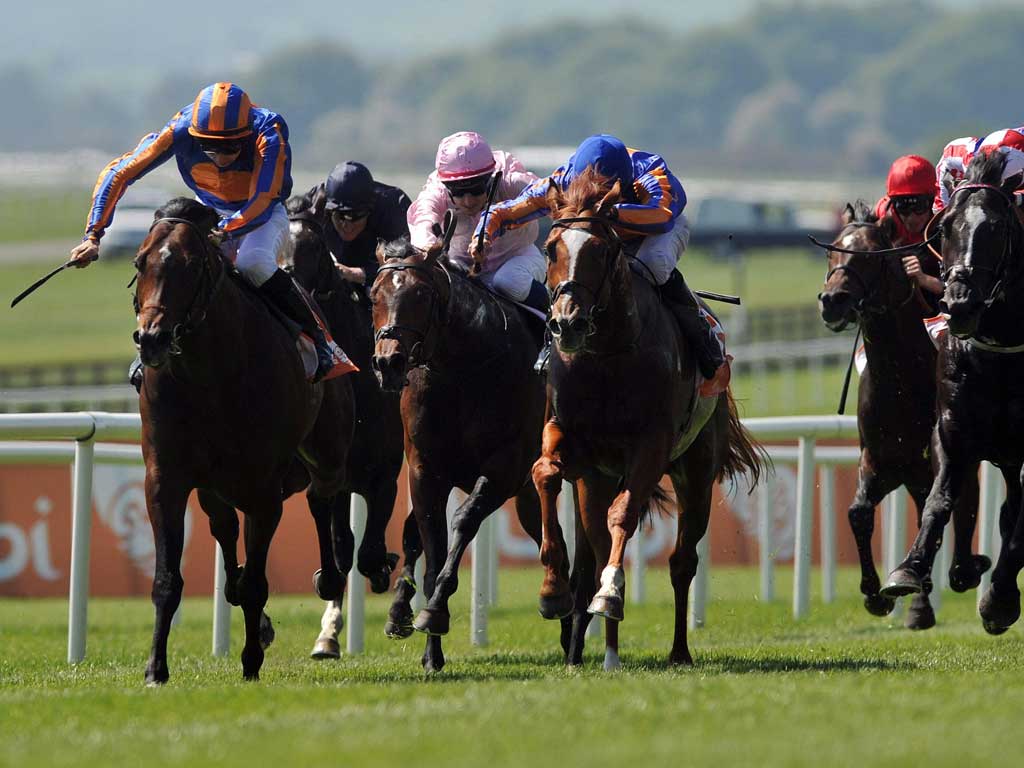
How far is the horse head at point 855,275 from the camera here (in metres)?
9.20

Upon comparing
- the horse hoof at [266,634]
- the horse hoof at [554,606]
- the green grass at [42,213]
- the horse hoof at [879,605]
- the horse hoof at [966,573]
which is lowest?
the horse hoof at [266,634]

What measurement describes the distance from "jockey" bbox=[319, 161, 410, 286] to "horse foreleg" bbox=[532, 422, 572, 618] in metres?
2.06

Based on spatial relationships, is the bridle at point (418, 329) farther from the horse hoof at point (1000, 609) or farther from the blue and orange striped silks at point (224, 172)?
the horse hoof at point (1000, 609)

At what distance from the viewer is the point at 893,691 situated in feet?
20.8

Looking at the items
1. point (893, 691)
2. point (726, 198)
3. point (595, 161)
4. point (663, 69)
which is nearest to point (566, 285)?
point (595, 161)

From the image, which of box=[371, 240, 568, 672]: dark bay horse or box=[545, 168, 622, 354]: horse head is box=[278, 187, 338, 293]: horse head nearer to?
box=[371, 240, 568, 672]: dark bay horse

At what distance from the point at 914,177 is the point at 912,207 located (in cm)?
18

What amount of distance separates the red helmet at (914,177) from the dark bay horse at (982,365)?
163 cm

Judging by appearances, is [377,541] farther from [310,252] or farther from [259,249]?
[259,249]

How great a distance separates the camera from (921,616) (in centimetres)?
1031

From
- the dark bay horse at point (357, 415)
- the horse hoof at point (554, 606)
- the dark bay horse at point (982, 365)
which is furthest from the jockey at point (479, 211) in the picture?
the dark bay horse at point (982, 365)

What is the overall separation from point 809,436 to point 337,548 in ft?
10.8

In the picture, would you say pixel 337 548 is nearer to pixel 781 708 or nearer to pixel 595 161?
pixel 595 161

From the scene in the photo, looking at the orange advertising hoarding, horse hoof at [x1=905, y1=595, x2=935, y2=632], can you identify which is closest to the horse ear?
horse hoof at [x1=905, y1=595, x2=935, y2=632]
